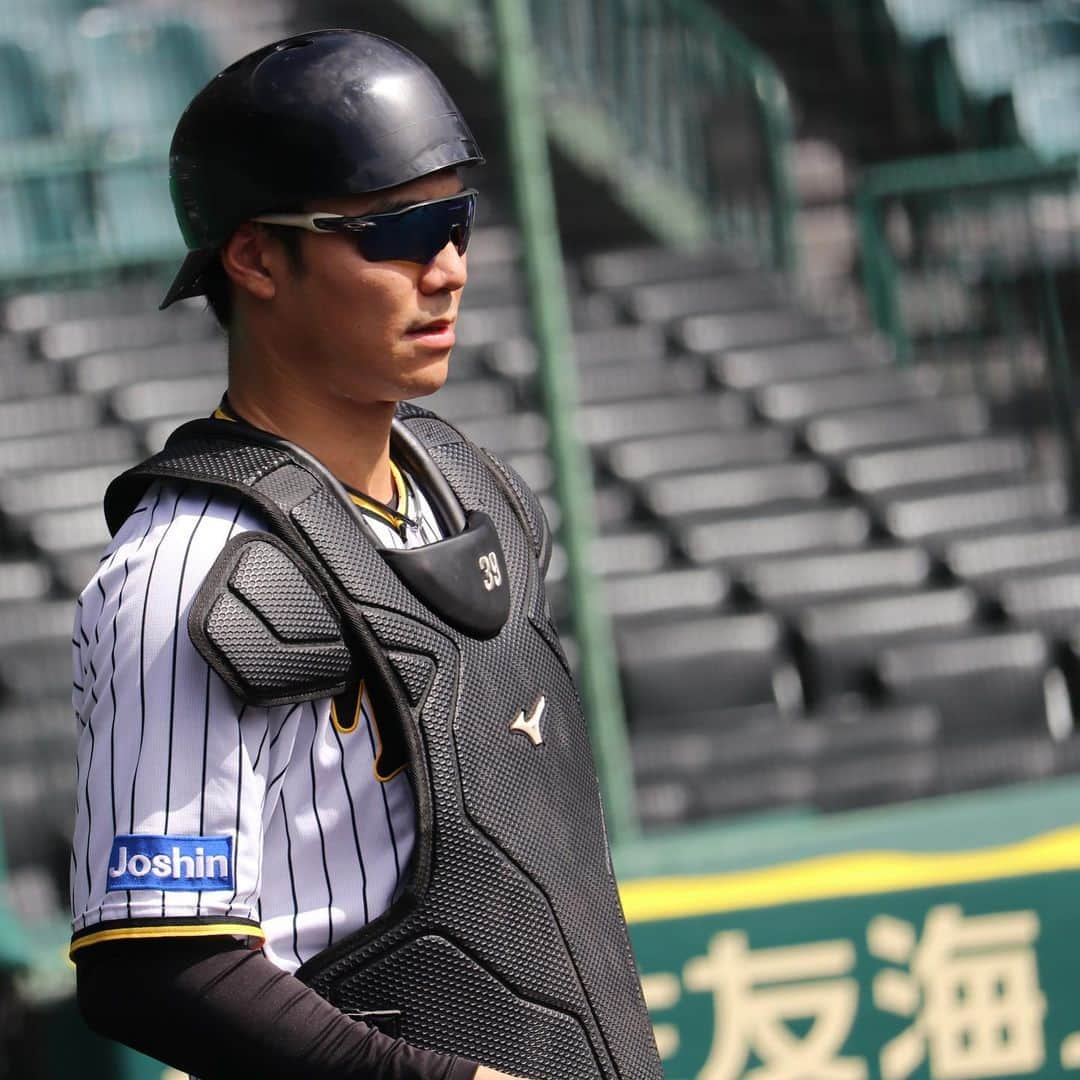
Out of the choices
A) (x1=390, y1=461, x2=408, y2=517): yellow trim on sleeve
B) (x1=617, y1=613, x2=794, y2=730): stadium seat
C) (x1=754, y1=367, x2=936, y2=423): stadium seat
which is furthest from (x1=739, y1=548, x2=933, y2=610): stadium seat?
(x1=390, y1=461, x2=408, y2=517): yellow trim on sleeve

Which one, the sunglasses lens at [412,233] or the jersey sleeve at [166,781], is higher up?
the sunglasses lens at [412,233]

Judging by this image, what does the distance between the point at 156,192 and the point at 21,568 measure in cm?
167

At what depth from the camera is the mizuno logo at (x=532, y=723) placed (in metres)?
1.64

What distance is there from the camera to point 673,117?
308 inches

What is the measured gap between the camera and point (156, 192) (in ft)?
22.0

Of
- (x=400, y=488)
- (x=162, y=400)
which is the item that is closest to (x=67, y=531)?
(x=162, y=400)

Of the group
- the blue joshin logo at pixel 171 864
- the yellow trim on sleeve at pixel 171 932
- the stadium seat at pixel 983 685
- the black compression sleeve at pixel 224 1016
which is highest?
the blue joshin logo at pixel 171 864

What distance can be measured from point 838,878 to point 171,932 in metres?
2.63

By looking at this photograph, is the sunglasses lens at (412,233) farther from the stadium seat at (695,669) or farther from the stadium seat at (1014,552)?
the stadium seat at (1014,552)

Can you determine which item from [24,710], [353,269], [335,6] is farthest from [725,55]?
[353,269]

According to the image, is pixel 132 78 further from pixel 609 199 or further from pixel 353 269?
pixel 353 269

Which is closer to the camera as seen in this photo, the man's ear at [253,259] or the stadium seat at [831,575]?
the man's ear at [253,259]

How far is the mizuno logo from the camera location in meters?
1.64

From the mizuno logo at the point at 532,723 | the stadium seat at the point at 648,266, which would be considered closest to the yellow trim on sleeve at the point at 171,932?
the mizuno logo at the point at 532,723
